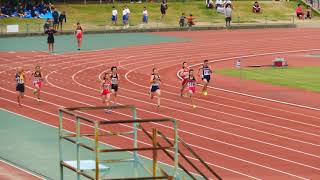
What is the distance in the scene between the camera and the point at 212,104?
3653 centimetres

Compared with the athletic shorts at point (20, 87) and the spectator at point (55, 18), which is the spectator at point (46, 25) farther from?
the athletic shorts at point (20, 87)

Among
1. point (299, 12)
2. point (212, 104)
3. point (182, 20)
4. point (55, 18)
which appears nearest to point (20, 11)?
point (55, 18)

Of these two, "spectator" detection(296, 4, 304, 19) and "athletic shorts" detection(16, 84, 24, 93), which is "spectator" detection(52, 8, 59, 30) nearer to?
"spectator" detection(296, 4, 304, 19)

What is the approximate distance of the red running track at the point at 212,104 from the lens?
26.2 metres

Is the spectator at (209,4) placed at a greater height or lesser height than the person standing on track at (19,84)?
greater

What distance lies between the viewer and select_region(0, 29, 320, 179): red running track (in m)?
26.2

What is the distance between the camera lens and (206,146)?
1099 inches

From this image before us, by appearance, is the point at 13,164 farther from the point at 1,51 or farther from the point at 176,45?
the point at 176,45

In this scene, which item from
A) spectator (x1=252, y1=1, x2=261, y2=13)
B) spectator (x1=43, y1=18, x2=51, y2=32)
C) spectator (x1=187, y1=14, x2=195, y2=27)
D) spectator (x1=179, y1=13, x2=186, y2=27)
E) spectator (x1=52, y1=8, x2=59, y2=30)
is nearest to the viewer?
spectator (x1=43, y1=18, x2=51, y2=32)

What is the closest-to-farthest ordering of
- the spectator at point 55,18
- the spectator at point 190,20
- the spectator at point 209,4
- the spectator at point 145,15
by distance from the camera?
the spectator at point 55,18 → the spectator at point 190,20 → the spectator at point 145,15 → the spectator at point 209,4

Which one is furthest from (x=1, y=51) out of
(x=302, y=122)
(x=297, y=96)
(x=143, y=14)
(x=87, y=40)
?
(x=302, y=122)

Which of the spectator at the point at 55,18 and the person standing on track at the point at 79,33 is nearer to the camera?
the person standing on track at the point at 79,33

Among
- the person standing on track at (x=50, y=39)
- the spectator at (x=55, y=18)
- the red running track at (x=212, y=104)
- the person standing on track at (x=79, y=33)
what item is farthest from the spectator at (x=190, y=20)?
the person standing on track at (x=50, y=39)

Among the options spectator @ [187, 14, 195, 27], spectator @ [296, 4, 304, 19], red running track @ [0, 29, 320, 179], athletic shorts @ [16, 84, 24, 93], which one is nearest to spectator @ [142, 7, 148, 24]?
spectator @ [187, 14, 195, 27]
